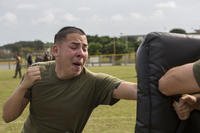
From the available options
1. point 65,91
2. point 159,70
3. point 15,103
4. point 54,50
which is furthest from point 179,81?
point 15,103

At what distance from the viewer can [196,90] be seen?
287 cm

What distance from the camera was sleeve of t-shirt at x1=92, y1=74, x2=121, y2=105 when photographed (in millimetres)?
4152

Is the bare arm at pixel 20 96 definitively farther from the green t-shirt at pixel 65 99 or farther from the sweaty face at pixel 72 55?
the sweaty face at pixel 72 55

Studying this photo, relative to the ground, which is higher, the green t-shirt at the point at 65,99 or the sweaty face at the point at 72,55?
the sweaty face at the point at 72,55

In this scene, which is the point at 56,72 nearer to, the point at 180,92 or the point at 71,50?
the point at 71,50

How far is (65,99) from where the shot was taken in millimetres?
4109

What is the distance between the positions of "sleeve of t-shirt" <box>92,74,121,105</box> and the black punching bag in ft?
3.32

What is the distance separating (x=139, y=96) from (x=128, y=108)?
928 centimetres

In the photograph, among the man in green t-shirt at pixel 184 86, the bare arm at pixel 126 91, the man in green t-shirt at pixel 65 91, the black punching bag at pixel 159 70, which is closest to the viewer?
the man in green t-shirt at pixel 184 86

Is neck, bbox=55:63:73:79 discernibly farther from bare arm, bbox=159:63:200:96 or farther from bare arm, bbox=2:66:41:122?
bare arm, bbox=159:63:200:96

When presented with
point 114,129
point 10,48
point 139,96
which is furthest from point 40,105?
point 10,48

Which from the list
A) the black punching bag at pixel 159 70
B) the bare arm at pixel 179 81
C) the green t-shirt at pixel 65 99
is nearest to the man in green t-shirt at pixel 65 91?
the green t-shirt at pixel 65 99

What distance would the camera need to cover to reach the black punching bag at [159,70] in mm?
3047

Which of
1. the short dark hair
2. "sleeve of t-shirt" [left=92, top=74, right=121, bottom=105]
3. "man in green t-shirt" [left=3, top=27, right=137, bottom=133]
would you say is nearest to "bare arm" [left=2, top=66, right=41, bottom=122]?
"man in green t-shirt" [left=3, top=27, right=137, bottom=133]
